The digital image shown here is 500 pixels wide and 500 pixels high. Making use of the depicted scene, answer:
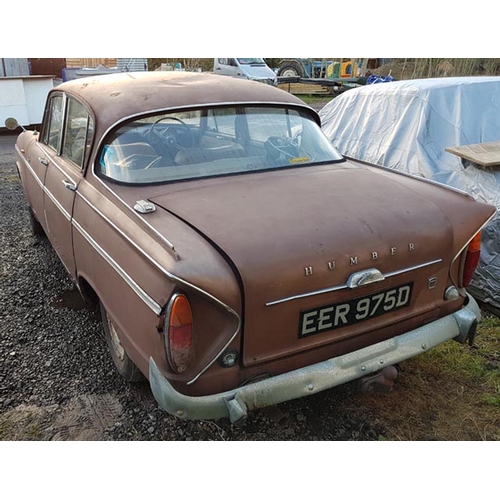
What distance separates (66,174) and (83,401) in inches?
58.4

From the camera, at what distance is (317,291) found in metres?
2.03

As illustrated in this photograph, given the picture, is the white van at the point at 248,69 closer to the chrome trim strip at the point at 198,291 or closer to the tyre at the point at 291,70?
the tyre at the point at 291,70

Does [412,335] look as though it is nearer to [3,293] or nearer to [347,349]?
[347,349]

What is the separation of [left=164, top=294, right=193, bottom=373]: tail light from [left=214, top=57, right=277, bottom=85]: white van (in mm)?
15450

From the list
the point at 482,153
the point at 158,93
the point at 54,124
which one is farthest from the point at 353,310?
the point at 54,124

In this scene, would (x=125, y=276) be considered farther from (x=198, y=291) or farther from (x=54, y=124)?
(x=54, y=124)

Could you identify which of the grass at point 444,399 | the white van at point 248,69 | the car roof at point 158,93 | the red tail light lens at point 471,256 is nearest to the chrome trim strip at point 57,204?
the car roof at point 158,93

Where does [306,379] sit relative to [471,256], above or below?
below

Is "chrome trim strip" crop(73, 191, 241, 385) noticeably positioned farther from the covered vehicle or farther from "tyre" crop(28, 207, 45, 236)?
"tyre" crop(28, 207, 45, 236)

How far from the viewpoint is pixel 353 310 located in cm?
219

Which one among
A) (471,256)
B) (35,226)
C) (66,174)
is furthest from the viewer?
(35,226)

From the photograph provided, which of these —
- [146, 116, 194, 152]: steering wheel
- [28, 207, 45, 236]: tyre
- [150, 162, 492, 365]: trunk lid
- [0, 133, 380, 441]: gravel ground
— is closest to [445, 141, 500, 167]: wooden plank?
[150, 162, 492, 365]: trunk lid

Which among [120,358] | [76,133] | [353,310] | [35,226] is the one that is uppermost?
[76,133]

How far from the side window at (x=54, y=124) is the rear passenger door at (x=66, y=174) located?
98 millimetres
